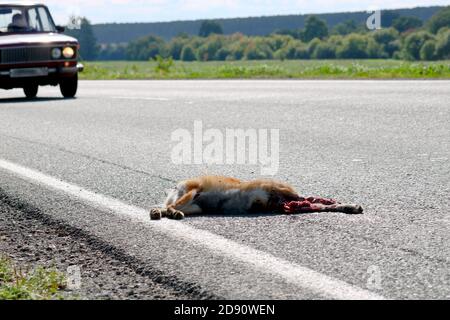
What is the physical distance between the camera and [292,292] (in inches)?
143

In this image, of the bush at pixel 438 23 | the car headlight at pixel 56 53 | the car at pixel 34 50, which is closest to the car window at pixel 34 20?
the car at pixel 34 50

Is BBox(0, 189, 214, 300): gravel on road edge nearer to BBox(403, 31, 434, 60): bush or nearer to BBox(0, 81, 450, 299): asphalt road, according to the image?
BBox(0, 81, 450, 299): asphalt road

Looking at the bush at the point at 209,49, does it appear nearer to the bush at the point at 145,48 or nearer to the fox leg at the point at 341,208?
the bush at the point at 145,48

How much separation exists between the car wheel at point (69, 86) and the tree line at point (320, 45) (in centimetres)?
2702

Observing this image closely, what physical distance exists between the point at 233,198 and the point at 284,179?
4.50 feet

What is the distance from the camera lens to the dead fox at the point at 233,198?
17.1 ft

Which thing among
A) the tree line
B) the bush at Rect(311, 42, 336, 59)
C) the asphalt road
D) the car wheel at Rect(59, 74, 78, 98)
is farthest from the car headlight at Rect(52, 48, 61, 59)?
the bush at Rect(311, 42, 336, 59)

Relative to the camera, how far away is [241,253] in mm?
4277

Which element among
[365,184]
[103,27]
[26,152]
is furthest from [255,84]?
[103,27]

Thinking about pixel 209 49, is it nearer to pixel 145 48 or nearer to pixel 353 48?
pixel 145 48

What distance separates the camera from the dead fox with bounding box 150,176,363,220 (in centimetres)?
521

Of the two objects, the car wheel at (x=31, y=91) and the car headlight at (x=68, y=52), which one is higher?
the car headlight at (x=68, y=52)

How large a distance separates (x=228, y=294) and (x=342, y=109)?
368 inches
